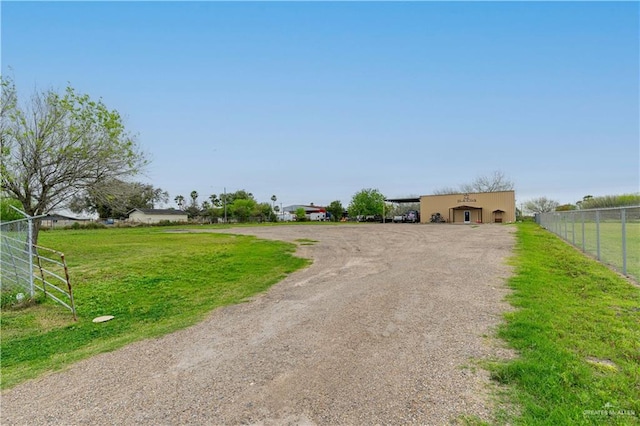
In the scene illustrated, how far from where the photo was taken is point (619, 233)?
7.45 metres

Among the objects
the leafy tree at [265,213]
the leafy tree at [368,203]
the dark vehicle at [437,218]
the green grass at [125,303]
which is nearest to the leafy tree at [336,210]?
the leafy tree at [368,203]

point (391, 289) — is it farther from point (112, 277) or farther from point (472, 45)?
point (472, 45)

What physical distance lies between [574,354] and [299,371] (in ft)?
8.84

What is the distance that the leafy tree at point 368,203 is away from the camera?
183 ft

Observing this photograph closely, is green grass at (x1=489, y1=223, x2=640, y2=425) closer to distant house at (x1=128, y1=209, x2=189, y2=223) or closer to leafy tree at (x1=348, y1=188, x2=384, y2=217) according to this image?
leafy tree at (x1=348, y1=188, x2=384, y2=217)

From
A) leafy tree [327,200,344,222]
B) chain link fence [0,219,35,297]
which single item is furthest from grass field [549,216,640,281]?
leafy tree [327,200,344,222]

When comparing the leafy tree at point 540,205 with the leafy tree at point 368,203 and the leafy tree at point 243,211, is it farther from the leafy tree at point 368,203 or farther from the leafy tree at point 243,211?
the leafy tree at point 243,211

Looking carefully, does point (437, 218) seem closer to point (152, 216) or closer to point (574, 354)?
point (574, 354)

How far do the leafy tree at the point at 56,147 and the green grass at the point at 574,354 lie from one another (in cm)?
1497

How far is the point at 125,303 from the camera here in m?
6.62

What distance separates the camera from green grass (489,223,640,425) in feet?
7.55

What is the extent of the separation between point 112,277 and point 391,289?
773 cm

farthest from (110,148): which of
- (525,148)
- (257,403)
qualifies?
(525,148)

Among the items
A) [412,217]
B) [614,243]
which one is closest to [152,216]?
[412,217]
